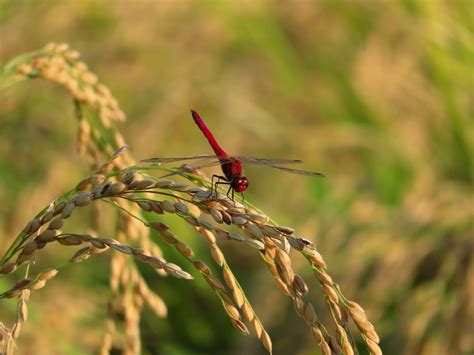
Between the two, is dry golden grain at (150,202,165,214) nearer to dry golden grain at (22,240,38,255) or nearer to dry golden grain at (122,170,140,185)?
dry golden grain at (122,170,140,185)

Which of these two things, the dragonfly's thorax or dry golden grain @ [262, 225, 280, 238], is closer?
dry golden grain @ [262, 225, 280, 238]

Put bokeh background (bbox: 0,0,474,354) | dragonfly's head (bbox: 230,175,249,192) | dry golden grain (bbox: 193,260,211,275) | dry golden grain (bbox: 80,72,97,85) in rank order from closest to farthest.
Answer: dry golden grain (bbox: 193,260,211,275) → dragonfly's head (bbox: 230,175,249,192) → dry golden grain (bbox: 80,72,97,85) → bokeh background (bbox: 0,0,474,354)

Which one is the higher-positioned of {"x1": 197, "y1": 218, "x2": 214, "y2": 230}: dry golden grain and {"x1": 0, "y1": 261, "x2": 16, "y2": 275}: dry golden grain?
{"x1": 0, "y1": 261, "x2": 16, "y2": 275}: dry golden grain

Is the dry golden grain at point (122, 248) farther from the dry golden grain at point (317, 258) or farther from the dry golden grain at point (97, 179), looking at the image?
the dry golden grain at point (317, 258)

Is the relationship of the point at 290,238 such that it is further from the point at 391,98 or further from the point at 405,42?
the point at 405,42

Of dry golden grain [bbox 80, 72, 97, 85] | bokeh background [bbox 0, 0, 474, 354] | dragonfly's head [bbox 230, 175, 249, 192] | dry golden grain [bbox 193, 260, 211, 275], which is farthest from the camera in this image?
bokeh background [bbox 0, 0, 474, 354]

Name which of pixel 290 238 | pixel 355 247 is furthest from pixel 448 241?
pixel 290 238

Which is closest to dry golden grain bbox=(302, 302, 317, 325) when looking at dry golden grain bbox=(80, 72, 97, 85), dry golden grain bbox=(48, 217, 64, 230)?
dry golden grain bbox=(48, 217, 64, 230)

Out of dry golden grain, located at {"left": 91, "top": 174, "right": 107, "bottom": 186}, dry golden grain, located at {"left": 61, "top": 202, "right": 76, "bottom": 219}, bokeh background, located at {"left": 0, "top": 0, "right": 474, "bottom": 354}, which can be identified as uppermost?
dry golden grain, located at {"left": 91, "top": 174, "right": 107, "bottom": 186}
